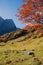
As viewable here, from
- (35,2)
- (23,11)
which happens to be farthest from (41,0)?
(23,11)

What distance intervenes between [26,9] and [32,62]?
6338mm

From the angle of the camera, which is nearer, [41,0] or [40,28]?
[41,0]

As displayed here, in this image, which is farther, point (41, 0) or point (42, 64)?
point (41, 0)

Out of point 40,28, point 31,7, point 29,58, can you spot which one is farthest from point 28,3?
→ point 29,58

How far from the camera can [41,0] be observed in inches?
959

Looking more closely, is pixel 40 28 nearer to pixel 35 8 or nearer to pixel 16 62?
pixel 35 8

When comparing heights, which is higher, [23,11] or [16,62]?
[23,11]

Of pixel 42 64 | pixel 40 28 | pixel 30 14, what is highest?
pixel 30 14

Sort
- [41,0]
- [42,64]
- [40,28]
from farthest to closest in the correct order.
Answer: [40,28] → [41,0] → [42,64]

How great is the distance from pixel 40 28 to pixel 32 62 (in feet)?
15.8

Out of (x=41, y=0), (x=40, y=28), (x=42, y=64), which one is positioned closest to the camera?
(x=42, y=64)

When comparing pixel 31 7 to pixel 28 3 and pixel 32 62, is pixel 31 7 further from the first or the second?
pixel 32 62

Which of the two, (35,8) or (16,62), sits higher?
(35,8)

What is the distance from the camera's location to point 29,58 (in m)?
25.5
